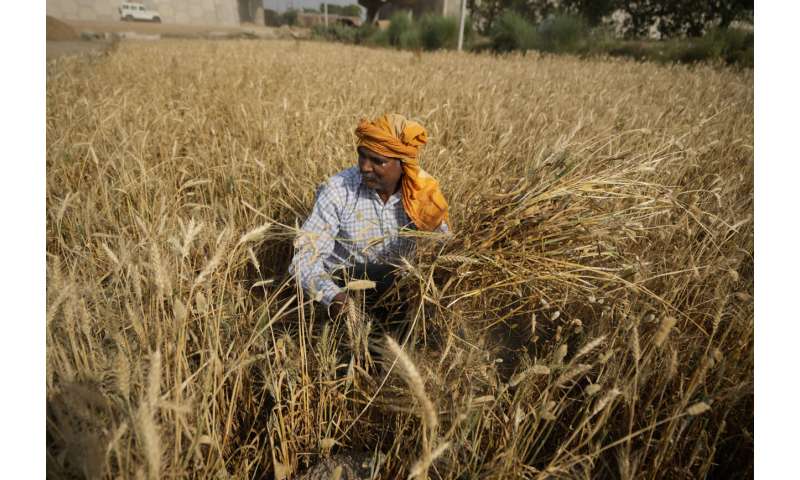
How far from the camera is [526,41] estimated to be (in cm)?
1379

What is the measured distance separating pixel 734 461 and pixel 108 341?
198cm

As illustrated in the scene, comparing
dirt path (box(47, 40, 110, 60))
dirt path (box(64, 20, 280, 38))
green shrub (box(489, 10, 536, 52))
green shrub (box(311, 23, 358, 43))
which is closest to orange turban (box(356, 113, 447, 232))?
dirt path (box(47, 40, 110, 60))

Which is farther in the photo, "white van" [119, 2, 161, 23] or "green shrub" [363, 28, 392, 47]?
"white van" [119, 2, 161, 23]

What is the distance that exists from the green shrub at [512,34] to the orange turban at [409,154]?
558 inches

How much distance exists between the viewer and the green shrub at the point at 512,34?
13805 millimetres

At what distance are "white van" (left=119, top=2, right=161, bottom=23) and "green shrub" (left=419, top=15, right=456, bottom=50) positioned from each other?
31.3 metres

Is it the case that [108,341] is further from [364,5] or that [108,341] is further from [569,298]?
[364,5]

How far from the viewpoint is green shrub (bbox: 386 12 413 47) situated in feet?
61.0

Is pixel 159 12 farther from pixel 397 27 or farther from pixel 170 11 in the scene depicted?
pixel 397 27

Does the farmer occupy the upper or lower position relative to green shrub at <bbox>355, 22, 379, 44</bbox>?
lower

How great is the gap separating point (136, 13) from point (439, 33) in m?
32.6

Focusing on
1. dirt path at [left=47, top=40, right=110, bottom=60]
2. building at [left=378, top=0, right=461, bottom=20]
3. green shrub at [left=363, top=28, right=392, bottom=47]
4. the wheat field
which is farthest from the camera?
building at [left=378, top=0, right=461, bottom=20]

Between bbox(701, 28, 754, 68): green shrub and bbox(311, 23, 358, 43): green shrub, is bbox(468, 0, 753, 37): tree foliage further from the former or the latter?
bbox(311, 23, 358, 43): green shrub

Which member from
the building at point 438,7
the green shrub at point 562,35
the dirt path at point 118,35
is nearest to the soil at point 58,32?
the dirt path at point 118,35
